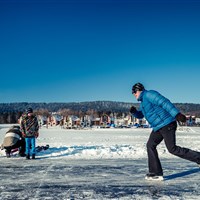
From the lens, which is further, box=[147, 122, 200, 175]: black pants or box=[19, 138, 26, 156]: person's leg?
box=[19, 138, 26, 156]: person's leg

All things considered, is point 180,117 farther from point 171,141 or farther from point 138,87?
point 138,87

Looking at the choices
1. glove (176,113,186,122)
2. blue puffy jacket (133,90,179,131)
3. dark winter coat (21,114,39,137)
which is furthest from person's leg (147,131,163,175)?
dark winter coat (21,114,39,137)

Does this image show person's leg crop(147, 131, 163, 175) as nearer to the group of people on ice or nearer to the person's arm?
the person's arm

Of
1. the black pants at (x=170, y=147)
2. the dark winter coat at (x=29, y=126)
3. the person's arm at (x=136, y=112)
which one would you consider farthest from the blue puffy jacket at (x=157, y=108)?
the dark winter coat at (x=29, y=126)

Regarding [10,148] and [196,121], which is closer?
[10,148]

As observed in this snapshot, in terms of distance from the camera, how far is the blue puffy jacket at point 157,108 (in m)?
5.36

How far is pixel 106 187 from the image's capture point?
488 cm

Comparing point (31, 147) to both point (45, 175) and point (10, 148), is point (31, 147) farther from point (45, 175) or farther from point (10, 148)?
point (45, 175)

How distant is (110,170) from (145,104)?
180cm

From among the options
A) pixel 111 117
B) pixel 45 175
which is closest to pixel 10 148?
pixel 45 175

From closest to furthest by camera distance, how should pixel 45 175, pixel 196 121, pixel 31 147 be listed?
pixel 45 175
pixel 31 147
pixel 196 121

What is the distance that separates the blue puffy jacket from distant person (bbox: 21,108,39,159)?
4563 mm

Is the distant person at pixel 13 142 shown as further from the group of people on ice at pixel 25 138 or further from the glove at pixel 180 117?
the glove at pixel 180 117

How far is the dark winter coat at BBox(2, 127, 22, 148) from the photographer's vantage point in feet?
31.2
